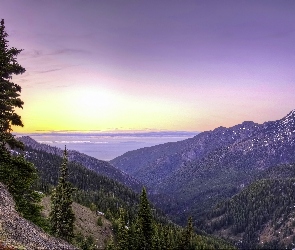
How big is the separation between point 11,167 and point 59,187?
19.6 metres

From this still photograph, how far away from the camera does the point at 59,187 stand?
53000 millimetres

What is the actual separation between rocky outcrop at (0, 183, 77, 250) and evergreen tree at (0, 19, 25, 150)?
537cm

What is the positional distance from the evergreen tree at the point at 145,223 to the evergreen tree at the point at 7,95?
94.2 feet

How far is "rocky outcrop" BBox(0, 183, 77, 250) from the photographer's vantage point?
2560 cm

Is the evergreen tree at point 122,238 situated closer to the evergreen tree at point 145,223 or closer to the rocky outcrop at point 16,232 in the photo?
the evergreen tree at point 145,223

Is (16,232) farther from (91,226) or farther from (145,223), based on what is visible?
(91,226)

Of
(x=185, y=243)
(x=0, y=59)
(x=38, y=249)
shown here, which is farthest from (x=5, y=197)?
(x=185, y=243)

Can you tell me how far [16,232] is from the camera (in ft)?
91.1

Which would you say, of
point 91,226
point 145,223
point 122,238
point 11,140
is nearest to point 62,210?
point 122,238

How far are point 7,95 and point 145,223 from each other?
35824 millimetres

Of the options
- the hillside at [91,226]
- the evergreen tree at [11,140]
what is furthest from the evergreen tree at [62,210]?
the hillside at [91,226]

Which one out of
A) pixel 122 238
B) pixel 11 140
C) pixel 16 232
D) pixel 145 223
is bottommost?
pixel 122 238

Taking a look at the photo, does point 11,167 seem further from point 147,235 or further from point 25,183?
point 147,235

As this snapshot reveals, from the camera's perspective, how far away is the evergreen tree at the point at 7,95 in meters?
33.6
